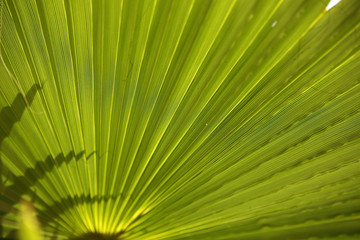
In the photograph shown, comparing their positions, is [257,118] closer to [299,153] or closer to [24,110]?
[299,153]

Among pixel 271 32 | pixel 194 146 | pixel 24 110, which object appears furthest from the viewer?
pixel 194 146

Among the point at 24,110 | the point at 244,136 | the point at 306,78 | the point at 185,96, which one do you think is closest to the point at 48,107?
the point at 24,110

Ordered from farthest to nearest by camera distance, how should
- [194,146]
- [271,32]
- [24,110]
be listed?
1. [194,146]
2. [24,110]
3. [271,32]

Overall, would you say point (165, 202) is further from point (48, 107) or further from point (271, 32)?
point (271, 32)

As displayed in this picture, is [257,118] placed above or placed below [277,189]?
above

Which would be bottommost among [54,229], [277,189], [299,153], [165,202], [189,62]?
[54,229]

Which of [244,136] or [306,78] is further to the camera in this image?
[244,136]

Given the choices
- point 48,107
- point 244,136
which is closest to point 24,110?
point 48,107
